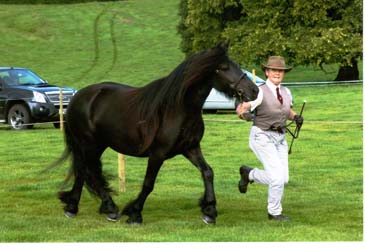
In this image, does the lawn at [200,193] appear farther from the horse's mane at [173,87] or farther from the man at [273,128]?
the horse's mane at [173,87]

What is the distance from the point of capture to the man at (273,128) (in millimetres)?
8727

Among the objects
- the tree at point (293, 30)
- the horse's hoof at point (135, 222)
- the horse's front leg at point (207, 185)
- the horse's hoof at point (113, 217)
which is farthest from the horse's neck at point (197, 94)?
the tree at point (293, 30)

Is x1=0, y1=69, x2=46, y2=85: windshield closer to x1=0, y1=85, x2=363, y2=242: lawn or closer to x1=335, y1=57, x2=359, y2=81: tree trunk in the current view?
x1=0, y1=85, x2=363, y2=242: lawn

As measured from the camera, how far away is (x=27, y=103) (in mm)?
22703

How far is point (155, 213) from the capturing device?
9.90 meters

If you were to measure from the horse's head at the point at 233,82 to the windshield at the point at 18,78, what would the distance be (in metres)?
16.0

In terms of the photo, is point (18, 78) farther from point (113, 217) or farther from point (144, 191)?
point (144, 191)

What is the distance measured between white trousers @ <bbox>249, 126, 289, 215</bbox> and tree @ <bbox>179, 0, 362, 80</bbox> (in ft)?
99.4

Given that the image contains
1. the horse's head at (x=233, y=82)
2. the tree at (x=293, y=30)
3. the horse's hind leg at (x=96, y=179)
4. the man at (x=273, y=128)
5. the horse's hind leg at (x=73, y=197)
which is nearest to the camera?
the horse's head at (x=233, y=82)

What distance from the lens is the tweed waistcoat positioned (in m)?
8.70

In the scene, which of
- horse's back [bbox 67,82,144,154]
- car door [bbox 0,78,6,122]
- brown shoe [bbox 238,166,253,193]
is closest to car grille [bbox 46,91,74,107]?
car door [bbox 0,78,6,122]

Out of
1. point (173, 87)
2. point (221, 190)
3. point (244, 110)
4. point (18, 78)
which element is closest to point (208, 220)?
point (244, 110)

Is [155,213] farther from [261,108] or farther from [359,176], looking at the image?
[359,176]

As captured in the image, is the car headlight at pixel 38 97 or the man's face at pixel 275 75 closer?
the man's face at pixel 275 75
